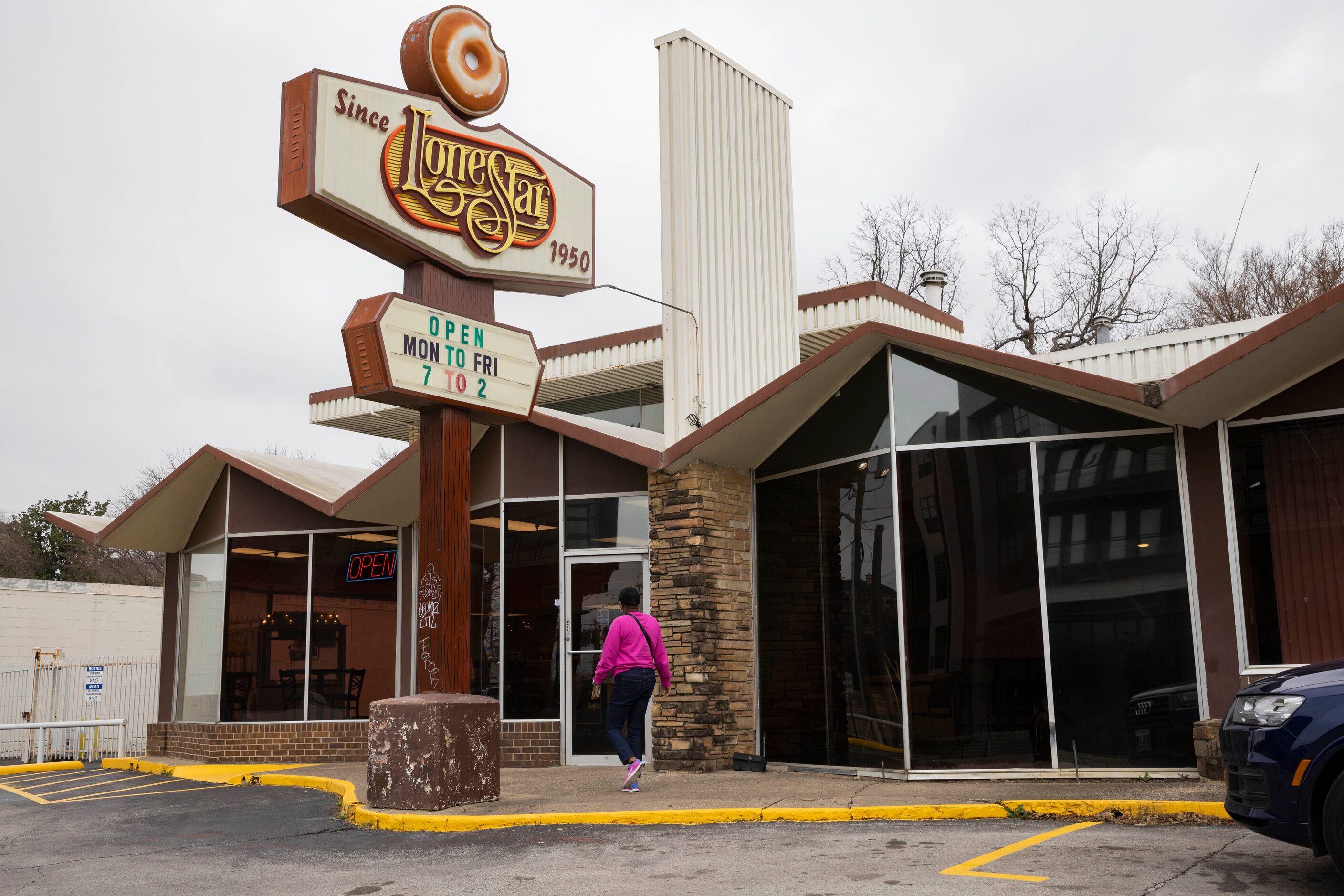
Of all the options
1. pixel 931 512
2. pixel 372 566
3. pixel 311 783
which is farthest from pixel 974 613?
pixel 372 566

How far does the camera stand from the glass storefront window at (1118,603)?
9359 millimetres

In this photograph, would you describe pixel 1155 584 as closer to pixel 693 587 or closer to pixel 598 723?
pixel 693 587

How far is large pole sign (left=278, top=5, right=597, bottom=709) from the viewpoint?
892cm

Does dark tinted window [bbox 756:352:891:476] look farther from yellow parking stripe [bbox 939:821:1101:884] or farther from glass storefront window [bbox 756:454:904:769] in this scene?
yellow parking stripe [bbox 939:821:1101:884]

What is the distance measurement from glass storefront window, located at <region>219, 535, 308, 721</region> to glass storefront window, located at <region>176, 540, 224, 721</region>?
0.23 m

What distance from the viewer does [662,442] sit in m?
13.3

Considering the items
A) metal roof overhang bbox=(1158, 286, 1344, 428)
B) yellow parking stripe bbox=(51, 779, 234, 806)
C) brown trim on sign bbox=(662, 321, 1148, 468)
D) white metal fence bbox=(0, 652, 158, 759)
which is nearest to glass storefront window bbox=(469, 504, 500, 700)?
brown trim on sign bbox=(662, 321, 1148, 468)

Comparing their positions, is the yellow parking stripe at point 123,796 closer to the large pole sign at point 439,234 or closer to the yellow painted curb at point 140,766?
the yellow painted curb at point 140,766

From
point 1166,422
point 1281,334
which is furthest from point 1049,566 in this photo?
point 1281,334

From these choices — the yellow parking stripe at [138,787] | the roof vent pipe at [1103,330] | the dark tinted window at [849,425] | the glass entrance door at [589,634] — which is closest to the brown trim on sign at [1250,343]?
the dark tinted window at [849,425]

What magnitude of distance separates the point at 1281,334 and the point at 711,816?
5527 mm

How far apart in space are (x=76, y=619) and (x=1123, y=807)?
934 inches

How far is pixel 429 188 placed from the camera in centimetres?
962

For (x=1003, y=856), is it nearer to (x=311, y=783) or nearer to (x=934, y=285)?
(x=311, y=783)
